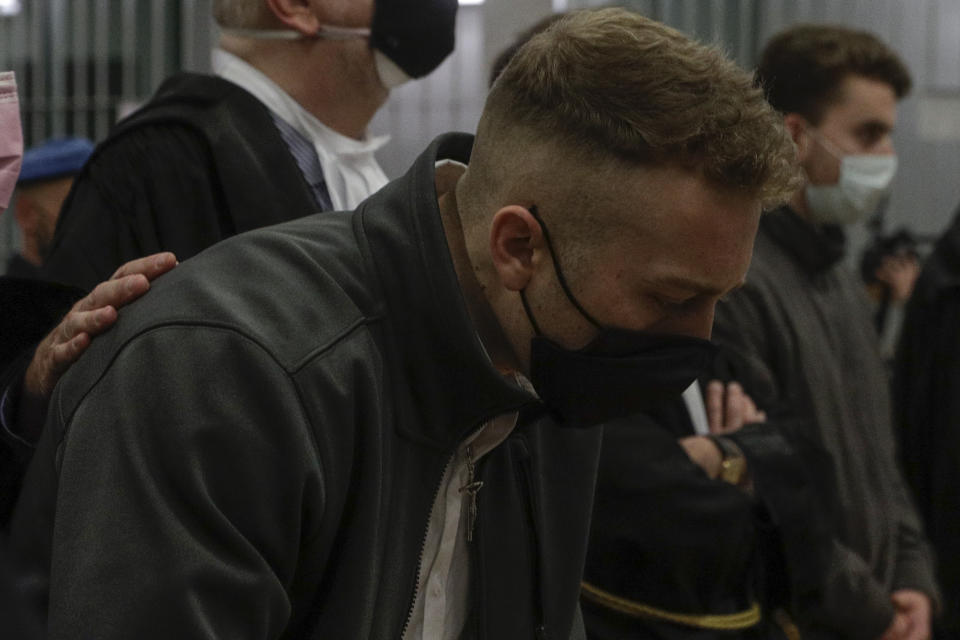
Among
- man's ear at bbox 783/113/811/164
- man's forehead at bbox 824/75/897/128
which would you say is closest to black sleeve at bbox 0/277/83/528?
man's ear at bbox 783/113/811/164

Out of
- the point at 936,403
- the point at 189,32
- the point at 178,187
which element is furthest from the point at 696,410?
the point at 189,32

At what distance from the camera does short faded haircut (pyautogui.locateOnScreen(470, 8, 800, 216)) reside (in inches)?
56.2

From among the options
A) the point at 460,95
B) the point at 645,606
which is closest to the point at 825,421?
the point at 645,606

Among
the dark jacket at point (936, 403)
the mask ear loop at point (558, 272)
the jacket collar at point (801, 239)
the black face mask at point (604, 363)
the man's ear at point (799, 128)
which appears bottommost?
the dark jacket at point (936, 403)

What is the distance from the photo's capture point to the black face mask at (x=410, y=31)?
233 cm

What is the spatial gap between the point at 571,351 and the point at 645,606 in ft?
2.60

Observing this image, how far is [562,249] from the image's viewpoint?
1.49 meters

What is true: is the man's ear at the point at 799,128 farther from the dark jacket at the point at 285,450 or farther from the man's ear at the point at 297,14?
the dark jacket at the point at 285,450

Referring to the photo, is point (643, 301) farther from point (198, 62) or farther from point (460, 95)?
point (198, 62)

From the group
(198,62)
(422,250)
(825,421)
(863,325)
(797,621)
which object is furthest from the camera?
(198,62)

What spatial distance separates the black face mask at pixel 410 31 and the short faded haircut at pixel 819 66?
119 cm

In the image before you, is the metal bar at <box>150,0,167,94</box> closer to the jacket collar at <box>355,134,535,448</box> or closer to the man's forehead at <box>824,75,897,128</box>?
the man's forehead at <box>824,75,897,128</box>

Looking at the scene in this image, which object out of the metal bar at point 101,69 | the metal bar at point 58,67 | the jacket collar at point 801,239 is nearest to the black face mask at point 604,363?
the jacket collar at point 801,239

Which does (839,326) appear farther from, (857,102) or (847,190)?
(857,102)
